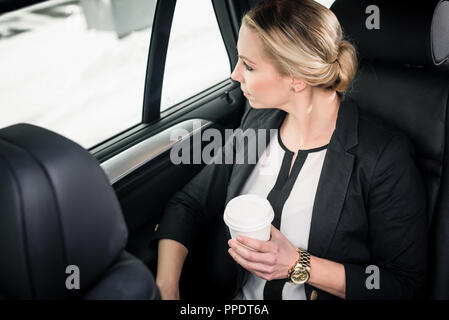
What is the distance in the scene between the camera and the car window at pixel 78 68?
163cm

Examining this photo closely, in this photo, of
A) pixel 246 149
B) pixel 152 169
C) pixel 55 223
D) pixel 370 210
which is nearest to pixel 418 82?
pixel 370 210

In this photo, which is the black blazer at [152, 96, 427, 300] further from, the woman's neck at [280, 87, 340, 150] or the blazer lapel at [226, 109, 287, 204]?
the blazer lapel at [226, 109, 287, 204]

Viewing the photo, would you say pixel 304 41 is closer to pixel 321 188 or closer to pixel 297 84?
pixel 297 84

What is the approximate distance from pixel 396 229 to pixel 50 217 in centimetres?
90

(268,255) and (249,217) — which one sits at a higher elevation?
(249,217)

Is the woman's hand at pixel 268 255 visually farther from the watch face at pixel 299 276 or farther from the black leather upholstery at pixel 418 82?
the black leather upholstery at pixel 418 82

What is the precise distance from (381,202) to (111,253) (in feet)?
2.54

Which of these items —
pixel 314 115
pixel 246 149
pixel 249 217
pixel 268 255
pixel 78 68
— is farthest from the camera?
pixel 78 68

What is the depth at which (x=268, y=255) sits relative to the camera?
1.10 meters

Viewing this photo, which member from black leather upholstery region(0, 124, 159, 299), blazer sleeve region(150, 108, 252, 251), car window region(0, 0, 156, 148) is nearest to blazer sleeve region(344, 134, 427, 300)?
blazer sleeve region(150, 108, 252, 251)

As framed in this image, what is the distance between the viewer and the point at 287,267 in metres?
1.16
